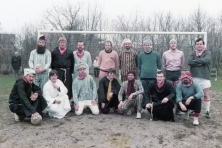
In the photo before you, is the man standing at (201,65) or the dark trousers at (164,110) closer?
the dark trousers at (164,110)

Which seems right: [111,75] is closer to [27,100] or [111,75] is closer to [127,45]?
[127,45]

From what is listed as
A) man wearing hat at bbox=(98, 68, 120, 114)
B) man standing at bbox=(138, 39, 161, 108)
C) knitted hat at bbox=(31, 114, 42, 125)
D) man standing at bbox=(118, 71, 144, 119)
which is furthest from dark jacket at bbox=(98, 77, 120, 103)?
knitted hat at bbox=(31, 114, 42, 125)

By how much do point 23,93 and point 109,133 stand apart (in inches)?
74.0

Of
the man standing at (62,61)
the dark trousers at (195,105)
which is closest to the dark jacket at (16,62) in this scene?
the man standing at (62,61)

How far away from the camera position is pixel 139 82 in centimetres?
562

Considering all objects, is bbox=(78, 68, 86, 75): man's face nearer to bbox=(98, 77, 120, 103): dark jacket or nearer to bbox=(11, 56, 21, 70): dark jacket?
bbox=(98, 77, 120, 103): dark jacket

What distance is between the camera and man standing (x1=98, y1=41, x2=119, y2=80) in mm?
6031

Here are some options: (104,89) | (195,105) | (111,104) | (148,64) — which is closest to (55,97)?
(104,89)

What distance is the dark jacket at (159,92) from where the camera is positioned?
5250 millimetres

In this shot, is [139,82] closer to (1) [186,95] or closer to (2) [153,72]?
(2) [153,72]

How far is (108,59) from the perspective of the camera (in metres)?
6.03

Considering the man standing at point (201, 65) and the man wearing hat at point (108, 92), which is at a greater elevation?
the man standing at point (201, 65)

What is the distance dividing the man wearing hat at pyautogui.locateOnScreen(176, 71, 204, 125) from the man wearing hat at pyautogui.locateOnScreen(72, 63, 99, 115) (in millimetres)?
1850

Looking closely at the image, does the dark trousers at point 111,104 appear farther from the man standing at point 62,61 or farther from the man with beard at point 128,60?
the man standing at point 62,61
